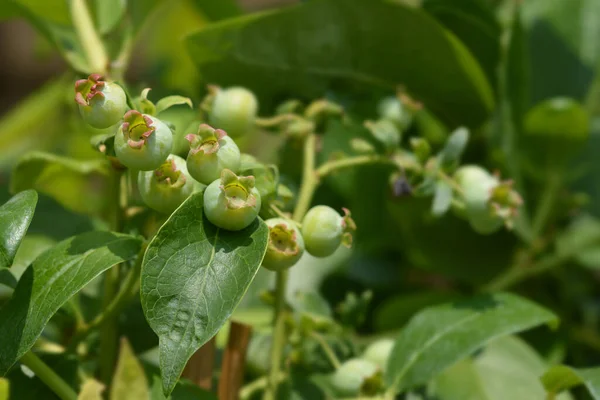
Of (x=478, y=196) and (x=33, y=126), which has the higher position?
(x=478, y=196)

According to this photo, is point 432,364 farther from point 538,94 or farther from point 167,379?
point 538,94

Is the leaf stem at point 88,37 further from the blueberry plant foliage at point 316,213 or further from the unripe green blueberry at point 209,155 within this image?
the unripe green blueberry at point 209,155

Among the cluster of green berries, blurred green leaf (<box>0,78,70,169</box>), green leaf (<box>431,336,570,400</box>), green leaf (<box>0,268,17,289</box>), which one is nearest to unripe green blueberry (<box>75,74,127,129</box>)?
the cluster of green berries

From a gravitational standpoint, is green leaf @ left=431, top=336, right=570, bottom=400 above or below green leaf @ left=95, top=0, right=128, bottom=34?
below

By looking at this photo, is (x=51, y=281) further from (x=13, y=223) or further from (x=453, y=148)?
(x=453, y=148)

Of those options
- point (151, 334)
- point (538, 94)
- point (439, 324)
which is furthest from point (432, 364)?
point (538, 94)

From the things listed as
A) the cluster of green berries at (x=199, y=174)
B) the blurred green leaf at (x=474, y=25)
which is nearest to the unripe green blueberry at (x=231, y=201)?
the cluster of green berries at (x=199, y=174)

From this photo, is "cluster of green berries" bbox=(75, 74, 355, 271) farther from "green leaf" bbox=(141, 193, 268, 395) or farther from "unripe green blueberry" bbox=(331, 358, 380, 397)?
"unripe green blueberry" bbox=(331, 358, 380, 397)

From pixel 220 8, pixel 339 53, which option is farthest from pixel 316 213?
pixel 220 8
